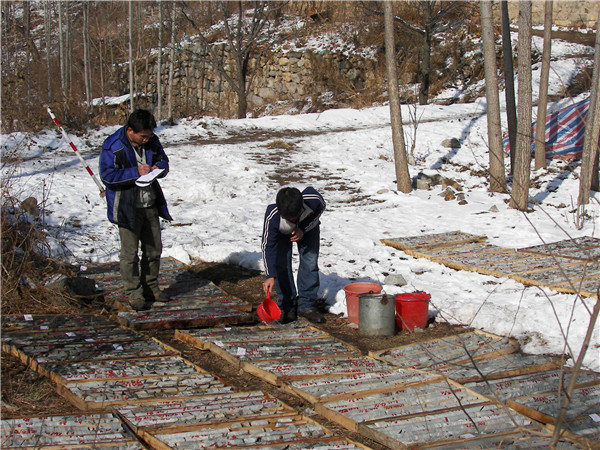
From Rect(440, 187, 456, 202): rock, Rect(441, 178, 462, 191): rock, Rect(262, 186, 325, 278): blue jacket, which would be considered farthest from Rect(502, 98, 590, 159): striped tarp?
Rect(262, 186, 325, 278): blue jacket

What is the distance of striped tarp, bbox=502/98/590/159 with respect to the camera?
15.9m

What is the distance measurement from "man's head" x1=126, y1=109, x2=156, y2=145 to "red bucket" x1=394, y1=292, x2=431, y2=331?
2.84 metres

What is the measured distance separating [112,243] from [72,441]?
6327 mm

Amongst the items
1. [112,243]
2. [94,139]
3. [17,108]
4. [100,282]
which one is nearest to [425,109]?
[94,139]

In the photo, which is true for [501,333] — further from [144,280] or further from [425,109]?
[425,109]

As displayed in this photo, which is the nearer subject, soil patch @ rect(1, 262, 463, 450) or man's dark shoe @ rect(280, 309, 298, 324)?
soil patch @ rect(1, 262, 463, 450)

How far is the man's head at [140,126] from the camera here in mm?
6055

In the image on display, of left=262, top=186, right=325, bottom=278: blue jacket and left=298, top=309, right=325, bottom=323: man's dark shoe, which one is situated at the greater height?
left=262, top=186, right=325, bottom=278: blue jacket

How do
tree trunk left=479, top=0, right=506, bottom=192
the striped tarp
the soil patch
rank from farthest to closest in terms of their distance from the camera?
the striped tarp < tree trunk left=479, top=0, right=506, bottom=192 < the soil patch

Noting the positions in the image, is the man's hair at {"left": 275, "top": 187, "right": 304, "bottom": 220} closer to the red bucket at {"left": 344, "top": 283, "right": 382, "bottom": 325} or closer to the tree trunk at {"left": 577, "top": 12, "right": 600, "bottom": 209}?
the red bucket at {"left": 344, "top": 283, "right": 382, "bottom": 325}

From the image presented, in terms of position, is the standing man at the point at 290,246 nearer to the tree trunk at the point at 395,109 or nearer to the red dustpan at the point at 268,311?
the red dustpan at the point at 268,311

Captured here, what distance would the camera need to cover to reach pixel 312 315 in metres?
6.66

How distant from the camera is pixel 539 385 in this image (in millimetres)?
4680

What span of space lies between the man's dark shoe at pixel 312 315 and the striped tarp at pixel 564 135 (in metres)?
10.6
